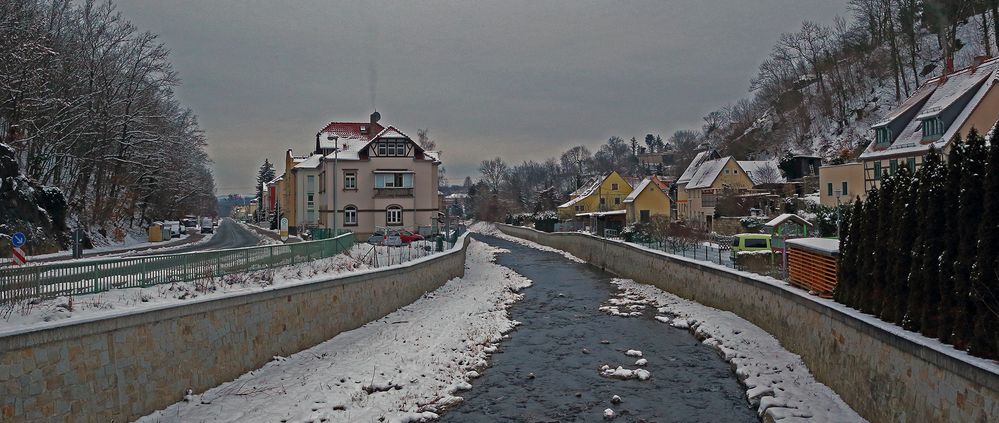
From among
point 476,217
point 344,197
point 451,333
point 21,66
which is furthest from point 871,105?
point 476,217

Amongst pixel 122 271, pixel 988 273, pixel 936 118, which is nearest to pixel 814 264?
pixel 988 273

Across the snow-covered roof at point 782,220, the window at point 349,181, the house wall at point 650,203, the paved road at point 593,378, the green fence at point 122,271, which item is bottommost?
the paved road at point 593,378

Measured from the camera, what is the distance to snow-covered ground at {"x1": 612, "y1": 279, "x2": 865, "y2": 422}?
38.9 feet

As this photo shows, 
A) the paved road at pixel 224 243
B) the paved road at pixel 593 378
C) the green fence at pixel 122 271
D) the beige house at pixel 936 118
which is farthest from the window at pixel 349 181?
the beige house at pixel 936 118

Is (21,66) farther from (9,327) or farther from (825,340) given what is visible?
(825,340)

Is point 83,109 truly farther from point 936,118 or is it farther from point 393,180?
point 936,118

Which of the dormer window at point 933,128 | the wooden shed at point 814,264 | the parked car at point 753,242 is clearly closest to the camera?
the wooden shed at point 814,264

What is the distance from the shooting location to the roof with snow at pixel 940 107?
34.2 metres

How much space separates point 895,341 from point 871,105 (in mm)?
63068

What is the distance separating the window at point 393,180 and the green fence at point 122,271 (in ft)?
117

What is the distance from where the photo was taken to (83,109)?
40.1 metres

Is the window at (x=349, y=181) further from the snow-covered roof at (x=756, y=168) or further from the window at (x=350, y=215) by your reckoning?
the snow-covered roof at (x=756, y=168)

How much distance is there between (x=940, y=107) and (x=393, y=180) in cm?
3856

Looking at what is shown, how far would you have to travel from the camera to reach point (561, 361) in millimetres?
17469
